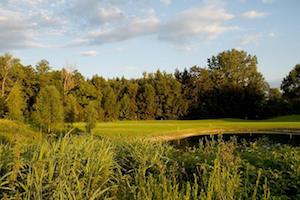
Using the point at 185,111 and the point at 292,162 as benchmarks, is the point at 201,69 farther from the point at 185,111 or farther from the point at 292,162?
the point at 292,162

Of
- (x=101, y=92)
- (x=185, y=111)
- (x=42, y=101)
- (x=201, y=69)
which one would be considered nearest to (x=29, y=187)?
(x=42, y=101)

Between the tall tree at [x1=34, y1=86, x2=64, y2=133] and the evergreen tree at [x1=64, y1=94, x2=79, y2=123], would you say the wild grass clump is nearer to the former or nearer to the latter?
the tall tree at [x1=34, y1=86, x2=64, y2=133]

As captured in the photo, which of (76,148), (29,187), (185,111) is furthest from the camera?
(185,111)

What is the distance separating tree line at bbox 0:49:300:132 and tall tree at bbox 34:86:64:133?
18.8m

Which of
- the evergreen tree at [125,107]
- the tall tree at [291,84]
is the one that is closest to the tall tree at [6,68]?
the evergreen tree at [125,107]

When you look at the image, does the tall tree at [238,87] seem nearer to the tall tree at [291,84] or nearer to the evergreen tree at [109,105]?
the tall tree at [291,84]

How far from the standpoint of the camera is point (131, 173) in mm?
5570

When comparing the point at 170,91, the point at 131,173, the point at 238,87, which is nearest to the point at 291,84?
the point at 238,87

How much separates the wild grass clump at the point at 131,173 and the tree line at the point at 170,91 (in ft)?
152

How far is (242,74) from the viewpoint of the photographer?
71125mm

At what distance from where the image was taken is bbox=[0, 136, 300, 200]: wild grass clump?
3764 mm

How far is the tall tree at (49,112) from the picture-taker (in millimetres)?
31062

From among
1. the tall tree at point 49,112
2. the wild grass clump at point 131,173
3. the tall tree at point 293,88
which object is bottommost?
the wild grass clump at point 131,173

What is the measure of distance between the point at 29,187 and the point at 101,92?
57.5 metres
